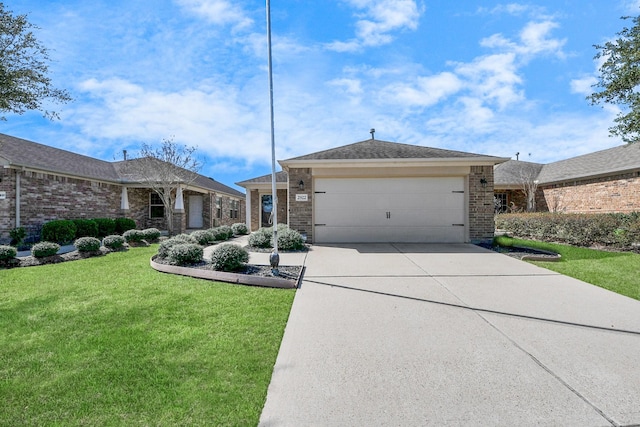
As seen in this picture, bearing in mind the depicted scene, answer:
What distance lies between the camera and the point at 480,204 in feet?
36.3

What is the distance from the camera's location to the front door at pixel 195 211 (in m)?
20.2

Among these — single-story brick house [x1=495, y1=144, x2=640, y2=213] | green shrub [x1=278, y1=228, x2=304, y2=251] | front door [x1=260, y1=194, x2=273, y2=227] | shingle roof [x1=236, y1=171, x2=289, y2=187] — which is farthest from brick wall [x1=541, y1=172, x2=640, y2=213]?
front door [x1=260, y1=194, x2=273, y2=227]

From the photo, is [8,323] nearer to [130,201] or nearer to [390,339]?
[390,339]

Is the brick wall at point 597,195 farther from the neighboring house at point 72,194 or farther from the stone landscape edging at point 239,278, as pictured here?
the neighboring house at point 72,194

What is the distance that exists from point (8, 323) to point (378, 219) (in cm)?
956

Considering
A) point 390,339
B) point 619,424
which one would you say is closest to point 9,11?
point 390,339

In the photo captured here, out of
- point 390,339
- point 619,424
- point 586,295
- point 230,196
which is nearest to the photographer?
point 619,424

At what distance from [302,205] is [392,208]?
323 cm

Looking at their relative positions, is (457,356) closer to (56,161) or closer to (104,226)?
(104,226)

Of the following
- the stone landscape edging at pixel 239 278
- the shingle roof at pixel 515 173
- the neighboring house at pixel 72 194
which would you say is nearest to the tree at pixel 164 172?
the neighboring house at pixel 72 194

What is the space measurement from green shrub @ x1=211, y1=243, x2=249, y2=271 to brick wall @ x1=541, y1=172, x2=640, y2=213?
17114mm

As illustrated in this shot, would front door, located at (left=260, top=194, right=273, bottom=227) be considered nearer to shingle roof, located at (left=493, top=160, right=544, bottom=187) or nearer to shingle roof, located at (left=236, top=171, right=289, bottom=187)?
shingle roof, located at (left=236, top=171, right=289, bottom=187)

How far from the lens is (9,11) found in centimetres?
695

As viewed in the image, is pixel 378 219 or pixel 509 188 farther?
pixel 509 188
